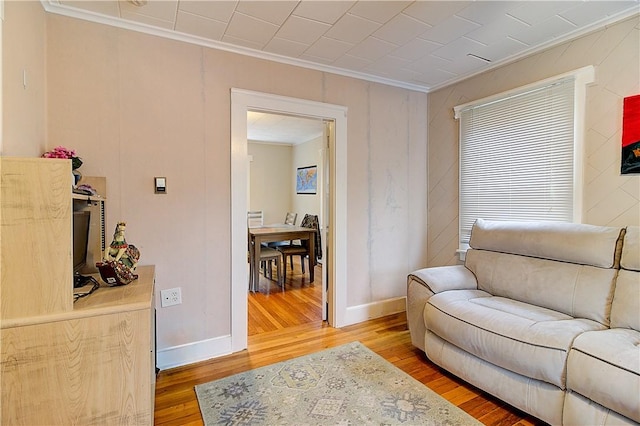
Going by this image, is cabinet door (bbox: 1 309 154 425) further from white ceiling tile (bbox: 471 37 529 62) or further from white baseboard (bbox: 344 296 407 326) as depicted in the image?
white ceiling tile (bbox: 471 37 529 62)

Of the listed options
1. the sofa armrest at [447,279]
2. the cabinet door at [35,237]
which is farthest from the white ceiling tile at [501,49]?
the cabinet door at [35,237]

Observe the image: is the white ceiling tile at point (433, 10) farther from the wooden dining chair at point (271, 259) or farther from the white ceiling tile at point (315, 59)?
the wooden dining chair at point (271, 259)

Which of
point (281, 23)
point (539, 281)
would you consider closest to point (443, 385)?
point (539, 281)

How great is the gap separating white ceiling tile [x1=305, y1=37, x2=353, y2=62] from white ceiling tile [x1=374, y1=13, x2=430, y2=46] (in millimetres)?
293

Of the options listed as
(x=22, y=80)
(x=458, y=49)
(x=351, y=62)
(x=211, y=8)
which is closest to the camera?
(x=22, y=80)

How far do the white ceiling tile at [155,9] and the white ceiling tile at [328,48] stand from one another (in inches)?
39.5

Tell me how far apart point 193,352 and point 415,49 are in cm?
294

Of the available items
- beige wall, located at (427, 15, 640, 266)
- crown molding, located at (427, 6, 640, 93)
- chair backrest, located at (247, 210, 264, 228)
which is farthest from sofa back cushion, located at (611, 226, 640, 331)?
chair backrest, located at (247, 210, 264, 228)

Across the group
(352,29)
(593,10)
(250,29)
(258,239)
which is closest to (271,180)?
(258,239)

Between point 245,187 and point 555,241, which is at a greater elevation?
point 245,187

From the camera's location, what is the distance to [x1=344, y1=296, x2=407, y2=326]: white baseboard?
10.4 ft

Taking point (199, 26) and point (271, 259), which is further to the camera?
point (271, 259)

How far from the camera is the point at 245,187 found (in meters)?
2.60

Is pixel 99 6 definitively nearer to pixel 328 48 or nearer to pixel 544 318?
pixel 328 48
